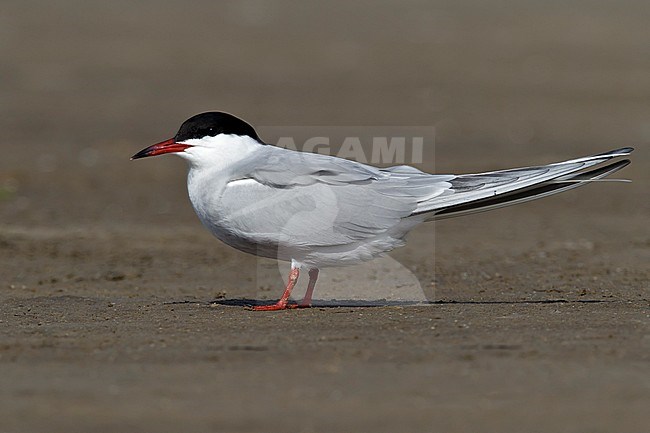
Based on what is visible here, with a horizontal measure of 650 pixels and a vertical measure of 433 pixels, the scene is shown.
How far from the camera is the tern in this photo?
611 cm

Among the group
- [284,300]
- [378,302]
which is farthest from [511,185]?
[284,300]

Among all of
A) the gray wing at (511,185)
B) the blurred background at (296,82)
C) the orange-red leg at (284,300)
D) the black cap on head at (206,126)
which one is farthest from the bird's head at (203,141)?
the blurred background at (296,82)

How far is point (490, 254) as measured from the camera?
9.05 metres

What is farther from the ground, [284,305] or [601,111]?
[601,111]

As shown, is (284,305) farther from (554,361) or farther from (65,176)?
(65,176)

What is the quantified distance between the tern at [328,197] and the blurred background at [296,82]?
468cm

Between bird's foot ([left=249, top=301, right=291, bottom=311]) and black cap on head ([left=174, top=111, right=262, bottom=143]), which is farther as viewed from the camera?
black cap on head ([left=174, top=111, right=262, bottom=143])

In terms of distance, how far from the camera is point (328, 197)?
6164 millimetres

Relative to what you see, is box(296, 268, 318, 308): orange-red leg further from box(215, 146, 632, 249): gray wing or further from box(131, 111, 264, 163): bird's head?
box(131, 111, 264, 163): bird's head

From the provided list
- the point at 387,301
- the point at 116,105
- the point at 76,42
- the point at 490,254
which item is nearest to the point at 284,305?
the point at 387,301

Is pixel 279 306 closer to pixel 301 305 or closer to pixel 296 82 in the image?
pixel 301 305

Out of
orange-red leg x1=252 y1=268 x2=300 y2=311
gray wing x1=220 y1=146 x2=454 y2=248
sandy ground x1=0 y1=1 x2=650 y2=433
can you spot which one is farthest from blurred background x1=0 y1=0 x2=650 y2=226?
gray wing x1=220 y1=146 x2=454 y2=248

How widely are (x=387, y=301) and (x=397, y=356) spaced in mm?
1980

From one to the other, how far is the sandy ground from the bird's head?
2.92 feet
